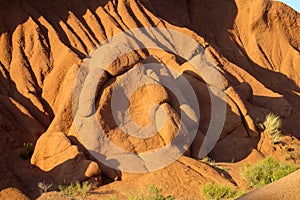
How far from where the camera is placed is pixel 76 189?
11844 millimetres

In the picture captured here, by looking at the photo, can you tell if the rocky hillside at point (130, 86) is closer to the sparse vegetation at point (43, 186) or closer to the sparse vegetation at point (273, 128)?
the sparse vegetation at point (43, 186)

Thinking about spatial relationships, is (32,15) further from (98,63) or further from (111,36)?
(98,63)

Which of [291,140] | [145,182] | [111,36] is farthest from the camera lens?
[111,36]

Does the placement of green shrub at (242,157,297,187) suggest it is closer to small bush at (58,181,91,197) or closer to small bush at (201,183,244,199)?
small bush at (201,183,244,199)

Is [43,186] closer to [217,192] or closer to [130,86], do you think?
[130,86]

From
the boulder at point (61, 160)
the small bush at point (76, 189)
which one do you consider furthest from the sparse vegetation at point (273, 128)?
the small bush at point (76, 189)

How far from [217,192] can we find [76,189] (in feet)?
11.5

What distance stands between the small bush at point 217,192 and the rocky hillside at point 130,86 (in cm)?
48

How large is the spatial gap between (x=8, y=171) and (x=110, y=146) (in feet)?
9.42

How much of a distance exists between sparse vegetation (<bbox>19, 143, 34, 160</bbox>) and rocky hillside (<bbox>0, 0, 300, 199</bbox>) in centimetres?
21

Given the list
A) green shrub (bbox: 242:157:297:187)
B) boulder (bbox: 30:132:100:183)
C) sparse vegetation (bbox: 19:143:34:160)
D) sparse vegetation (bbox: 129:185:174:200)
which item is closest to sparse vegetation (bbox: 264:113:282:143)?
green shrub (bbox: 242:157:297:187)

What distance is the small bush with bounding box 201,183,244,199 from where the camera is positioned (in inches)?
457

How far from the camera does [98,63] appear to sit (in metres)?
15.2

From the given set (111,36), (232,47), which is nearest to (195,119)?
(111,36)
